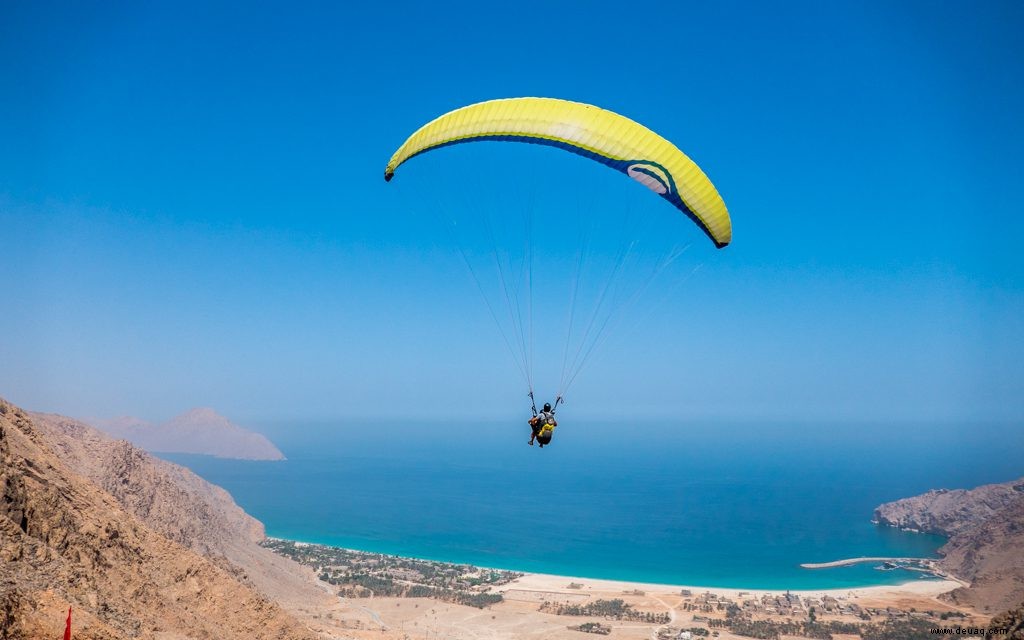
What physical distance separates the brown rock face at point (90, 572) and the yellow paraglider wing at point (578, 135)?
10.3 metres

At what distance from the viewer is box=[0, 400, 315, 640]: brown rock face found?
1041cm

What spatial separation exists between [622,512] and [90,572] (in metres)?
87.9

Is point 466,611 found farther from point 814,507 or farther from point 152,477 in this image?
point 814,507

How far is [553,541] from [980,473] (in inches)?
4824

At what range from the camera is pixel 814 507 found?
97875mm

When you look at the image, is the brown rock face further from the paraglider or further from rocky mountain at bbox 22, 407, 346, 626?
the paraglider

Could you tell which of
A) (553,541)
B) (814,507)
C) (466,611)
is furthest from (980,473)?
(466,611)

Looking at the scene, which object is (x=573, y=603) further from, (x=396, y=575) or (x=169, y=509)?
(x=169, y=509)

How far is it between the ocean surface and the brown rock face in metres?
41.2

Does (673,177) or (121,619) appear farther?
(673,177)

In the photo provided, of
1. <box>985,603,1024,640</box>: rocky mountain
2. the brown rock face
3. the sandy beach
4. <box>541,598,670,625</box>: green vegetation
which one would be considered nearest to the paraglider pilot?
the brown rock face

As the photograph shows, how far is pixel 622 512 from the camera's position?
94625mm

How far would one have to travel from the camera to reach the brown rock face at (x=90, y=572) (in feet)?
34.2

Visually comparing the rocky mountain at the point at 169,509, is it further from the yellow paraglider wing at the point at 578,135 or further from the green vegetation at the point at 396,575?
the yellow paraglider wing at the point at 578,135
